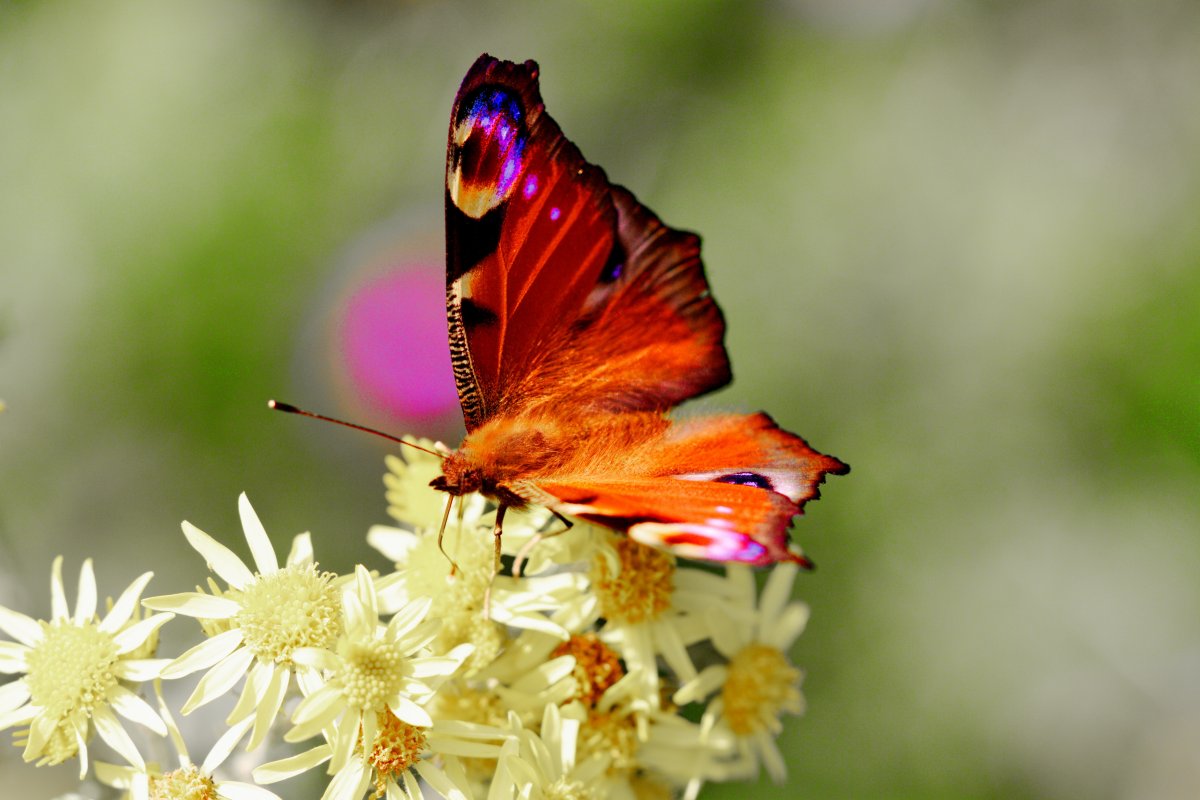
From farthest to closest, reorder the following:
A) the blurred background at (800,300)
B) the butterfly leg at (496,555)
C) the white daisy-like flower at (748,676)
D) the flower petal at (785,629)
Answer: the blurred background at (800,300)
the flower petal at (785,629)
the white daisy-like flower at (748,676)
the butterfly leg at (496,555)

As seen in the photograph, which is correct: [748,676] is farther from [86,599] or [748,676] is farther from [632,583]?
[86,599]

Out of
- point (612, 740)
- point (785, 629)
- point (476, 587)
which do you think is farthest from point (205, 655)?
point (785, 629)

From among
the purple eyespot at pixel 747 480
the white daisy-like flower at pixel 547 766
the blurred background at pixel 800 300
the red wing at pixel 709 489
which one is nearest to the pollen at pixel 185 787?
the white daisy-like flower at pixel 547 766

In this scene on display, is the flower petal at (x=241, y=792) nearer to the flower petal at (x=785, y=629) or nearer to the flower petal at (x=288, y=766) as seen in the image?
the flower petal at (x=288, y=766)

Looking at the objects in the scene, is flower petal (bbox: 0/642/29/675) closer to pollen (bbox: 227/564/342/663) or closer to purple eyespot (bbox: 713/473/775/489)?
pollen (bbox: 227/564/342/663)

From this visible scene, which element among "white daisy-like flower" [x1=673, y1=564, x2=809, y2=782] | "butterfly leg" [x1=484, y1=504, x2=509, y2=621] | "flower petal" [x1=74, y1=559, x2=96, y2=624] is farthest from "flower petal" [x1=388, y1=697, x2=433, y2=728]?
"white daisy-like flower" [x1=673, y1=564, x2=809, y2=782]

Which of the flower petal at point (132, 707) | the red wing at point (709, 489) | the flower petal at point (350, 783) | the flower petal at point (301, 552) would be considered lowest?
the flower petal at point (132, 707)

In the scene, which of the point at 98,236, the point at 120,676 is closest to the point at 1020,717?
the point at 120,676
